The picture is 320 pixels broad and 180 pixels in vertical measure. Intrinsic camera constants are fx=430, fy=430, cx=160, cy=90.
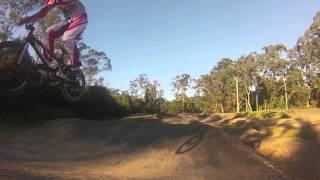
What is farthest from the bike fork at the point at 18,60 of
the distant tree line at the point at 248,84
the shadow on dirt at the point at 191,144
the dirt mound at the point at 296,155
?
the distant tree line at the point at 248,84

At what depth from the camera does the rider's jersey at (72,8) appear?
6906mm

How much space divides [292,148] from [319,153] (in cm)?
142

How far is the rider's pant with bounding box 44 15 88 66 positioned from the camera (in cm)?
747

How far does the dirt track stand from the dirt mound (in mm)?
992

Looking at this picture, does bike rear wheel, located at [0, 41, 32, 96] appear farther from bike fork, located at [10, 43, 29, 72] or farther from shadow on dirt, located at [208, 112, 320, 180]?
shadow on dirt, located at [208, 112, 320, 180]

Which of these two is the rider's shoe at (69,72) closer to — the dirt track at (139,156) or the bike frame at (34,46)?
the bike frame at (34,46)

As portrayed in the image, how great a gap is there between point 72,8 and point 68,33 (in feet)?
1.65

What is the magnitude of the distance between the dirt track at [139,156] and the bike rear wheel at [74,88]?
3203mm

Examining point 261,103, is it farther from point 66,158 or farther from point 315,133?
point 66,158

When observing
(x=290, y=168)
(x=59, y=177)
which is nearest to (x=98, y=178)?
(x=59, y=177)

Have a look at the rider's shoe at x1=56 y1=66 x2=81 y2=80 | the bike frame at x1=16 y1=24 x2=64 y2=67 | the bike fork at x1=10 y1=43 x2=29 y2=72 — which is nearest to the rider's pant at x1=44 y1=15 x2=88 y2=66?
the bike frame at x1=16 y1=24 x2=64 y2=67

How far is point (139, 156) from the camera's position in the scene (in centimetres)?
1515

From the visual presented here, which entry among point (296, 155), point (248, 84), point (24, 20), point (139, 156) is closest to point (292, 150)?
point (296, 155)

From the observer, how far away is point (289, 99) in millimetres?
84188
